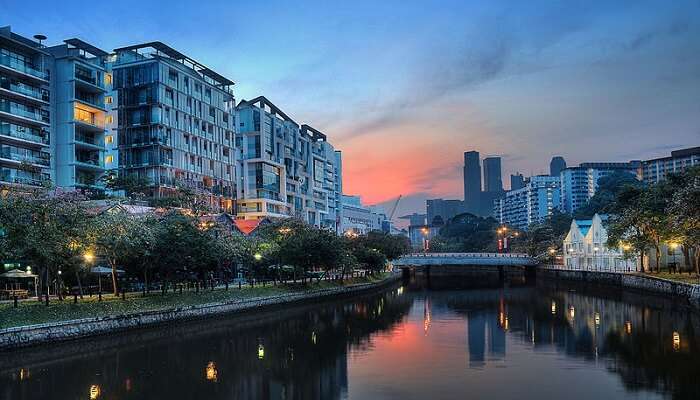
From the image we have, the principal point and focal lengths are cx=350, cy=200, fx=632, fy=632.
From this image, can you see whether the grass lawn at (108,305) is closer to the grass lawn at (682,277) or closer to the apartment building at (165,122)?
the apartment building at (165,122)

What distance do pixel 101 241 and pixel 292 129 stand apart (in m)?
101

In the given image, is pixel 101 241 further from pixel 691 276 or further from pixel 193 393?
pixel 691 276

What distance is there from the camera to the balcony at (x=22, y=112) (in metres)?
76.1

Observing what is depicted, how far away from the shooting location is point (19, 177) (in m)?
77.2

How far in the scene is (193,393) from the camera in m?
29.8

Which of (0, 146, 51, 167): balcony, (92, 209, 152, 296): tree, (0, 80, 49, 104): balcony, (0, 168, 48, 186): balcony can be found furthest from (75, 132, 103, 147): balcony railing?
(92, 209, 152, 296): tree

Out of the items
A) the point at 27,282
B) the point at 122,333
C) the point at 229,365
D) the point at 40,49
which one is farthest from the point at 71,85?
the point at 229,365

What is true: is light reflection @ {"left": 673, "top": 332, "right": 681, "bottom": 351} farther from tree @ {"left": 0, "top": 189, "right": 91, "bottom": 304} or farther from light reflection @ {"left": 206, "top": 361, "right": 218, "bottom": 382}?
tree @ {"left": 0, "top": 189, "right": 91, "bottom": 304}

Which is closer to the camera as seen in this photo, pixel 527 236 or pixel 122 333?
pixel 122 333

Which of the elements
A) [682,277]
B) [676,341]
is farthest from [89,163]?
[682,277]

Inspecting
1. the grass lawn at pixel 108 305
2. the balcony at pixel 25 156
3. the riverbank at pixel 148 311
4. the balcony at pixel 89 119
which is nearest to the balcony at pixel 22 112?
the balcony at pixel 25 156

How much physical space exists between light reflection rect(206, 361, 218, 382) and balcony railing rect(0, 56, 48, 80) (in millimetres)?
56682

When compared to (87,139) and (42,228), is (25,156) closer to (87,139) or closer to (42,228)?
(87,139)

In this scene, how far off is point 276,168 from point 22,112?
62.7 meters
